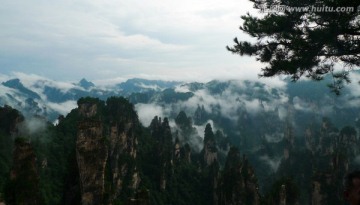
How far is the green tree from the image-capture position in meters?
19.7

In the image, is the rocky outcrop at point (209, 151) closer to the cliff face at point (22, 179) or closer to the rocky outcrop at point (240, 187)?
the rocky outcrop at point (240, 187)

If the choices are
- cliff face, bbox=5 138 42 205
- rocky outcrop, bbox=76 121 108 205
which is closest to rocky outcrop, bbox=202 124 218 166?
cliff face, bbox=5 138 42 205

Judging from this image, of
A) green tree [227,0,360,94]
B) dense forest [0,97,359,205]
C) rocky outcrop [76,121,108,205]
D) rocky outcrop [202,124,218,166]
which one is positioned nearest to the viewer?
green tree [227,0,360,94]

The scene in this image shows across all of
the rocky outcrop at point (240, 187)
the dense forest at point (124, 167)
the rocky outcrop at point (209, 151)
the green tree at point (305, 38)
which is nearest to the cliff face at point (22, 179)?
the dense forest at point (124, 167)

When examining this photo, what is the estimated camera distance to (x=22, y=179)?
126ft

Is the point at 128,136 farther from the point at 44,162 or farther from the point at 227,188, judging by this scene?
the point at 227,188

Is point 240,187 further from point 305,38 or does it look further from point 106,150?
point 305,38

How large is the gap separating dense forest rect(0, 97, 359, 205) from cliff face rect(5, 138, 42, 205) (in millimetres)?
92

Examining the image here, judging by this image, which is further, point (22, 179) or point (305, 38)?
point (22, 179)

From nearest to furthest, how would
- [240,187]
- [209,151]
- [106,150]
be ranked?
[106,150] → [240,187] → [209,151]

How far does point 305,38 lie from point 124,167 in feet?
305

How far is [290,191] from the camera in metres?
66.9

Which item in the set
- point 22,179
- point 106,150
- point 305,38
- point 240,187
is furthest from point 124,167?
point 305,38

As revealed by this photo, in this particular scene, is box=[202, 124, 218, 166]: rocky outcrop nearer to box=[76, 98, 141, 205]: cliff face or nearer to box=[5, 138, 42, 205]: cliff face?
box=[76, 98, 141, 205]: cliff face
